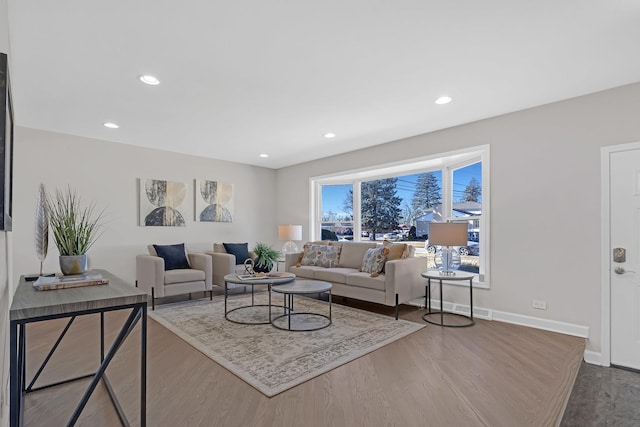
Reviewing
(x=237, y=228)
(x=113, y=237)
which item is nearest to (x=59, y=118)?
(x=113, y=237)

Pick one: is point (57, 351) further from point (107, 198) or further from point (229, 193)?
point (229, 193)

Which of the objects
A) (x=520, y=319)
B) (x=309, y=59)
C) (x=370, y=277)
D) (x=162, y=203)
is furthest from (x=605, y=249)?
(x=162, y=203)

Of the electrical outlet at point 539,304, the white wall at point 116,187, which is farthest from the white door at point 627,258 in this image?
the white wall at point 116,187

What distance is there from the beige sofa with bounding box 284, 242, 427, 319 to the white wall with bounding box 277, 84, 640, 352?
61 cm

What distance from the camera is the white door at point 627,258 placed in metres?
2.94

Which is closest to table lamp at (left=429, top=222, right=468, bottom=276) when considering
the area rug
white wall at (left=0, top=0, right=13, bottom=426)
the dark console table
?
the area rug

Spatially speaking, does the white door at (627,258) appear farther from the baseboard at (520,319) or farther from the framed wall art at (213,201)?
the framed wall art at (213,201)

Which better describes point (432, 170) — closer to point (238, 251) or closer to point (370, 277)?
point (370, 277)

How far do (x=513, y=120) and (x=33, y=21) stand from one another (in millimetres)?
4395

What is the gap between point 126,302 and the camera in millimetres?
1548

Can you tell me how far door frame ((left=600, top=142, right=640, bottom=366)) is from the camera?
309 centimetres

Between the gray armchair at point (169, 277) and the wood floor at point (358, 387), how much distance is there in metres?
1.21

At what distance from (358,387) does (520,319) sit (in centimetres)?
240

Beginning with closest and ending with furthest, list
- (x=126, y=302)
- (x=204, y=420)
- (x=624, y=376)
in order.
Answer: (x=126, y=302) → (x=204, y=420) → (x=624, y=376)
